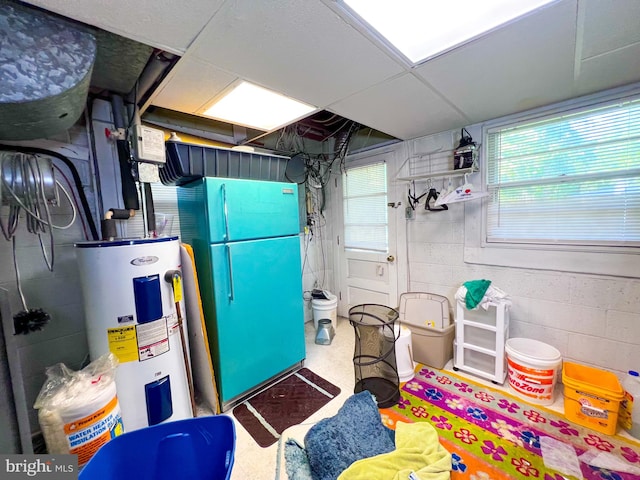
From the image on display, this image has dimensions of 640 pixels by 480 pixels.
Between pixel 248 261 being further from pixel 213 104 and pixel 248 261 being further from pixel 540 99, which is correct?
pixel 540 99

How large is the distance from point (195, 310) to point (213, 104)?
1.50m

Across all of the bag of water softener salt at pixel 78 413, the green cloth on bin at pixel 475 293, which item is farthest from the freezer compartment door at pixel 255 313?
the green cloth on bin at pixel 475 293

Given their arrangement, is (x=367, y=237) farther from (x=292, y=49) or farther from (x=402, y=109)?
(x=292, y=49)

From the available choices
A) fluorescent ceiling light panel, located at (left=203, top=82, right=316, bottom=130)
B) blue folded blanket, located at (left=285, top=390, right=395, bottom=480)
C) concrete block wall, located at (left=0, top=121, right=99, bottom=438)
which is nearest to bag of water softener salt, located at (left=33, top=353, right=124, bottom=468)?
concrete block wall, located at (left=0, top=121, right=99, bottom=438)

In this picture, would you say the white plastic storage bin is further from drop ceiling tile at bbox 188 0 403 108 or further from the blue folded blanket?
drop ceiling tile at bbox 188 0 403 108

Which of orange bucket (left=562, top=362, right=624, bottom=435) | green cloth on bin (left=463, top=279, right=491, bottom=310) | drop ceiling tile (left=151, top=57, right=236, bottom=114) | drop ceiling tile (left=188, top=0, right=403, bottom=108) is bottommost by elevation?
orange bucket (left=562, top=362, right=624, bottom=435)

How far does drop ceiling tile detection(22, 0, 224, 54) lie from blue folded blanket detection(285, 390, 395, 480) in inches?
78.4

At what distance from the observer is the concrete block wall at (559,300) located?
5.73ft

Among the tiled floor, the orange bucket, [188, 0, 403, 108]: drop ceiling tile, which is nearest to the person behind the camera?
[188, 0, 403, 108]: drop ceiling tile

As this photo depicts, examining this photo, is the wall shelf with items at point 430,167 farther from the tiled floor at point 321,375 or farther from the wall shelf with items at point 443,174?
the tiled floor at point 321,375

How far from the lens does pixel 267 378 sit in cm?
207

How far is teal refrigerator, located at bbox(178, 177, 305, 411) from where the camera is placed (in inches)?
69.9

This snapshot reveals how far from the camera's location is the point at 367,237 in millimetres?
3188

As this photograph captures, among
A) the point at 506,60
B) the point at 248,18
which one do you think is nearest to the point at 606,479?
the point at 506,60
